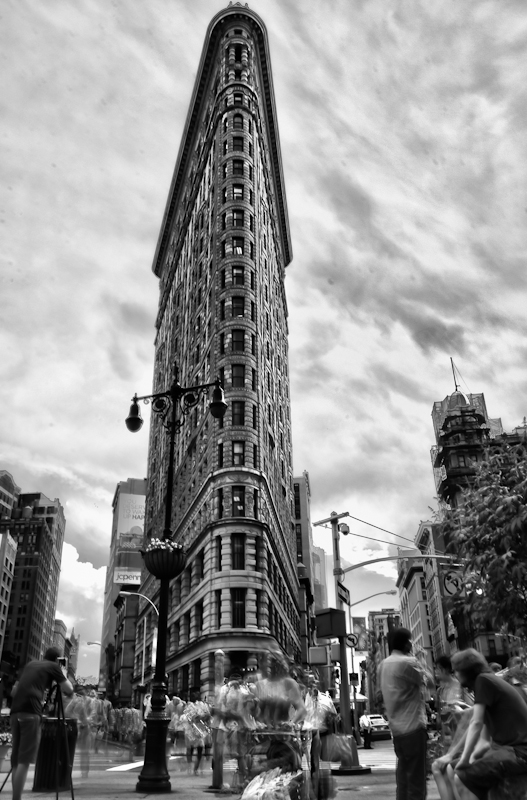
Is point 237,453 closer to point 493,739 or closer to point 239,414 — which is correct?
point 239,414

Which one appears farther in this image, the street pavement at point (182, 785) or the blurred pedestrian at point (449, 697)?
the street pavement at point (182, 785)

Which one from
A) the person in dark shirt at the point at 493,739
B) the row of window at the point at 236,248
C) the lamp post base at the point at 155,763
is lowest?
the lamp post base at the point at 155,763

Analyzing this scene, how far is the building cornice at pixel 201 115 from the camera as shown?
78.2 m

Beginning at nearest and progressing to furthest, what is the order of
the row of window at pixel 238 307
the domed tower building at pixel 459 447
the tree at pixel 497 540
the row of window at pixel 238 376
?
the tree at pixel 497 540 < the row of window at pixel 238 376 < the row of window at pixel 238 307 < the domed tower building at pixel 459 447

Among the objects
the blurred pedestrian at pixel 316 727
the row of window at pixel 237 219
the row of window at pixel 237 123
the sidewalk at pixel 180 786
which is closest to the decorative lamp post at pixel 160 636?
the sidewalk at pixel 180 786

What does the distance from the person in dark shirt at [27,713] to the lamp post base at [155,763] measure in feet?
11.4

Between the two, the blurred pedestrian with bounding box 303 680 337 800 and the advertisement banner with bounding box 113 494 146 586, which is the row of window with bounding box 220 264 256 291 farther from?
the advertisement banner with bounding box 113 494 146 586

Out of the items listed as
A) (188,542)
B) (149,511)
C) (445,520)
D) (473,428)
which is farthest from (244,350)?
(473,428)

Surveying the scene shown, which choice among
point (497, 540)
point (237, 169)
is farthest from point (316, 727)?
point (237, 169)

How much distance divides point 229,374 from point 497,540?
3595cm

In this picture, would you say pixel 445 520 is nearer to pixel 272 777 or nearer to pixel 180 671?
pixel 272 777

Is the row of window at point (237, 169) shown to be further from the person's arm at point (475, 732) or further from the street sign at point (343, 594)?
the person's arm at point (475, 732)

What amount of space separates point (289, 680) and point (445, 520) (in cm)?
1616

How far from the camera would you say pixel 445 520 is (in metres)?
22.4
